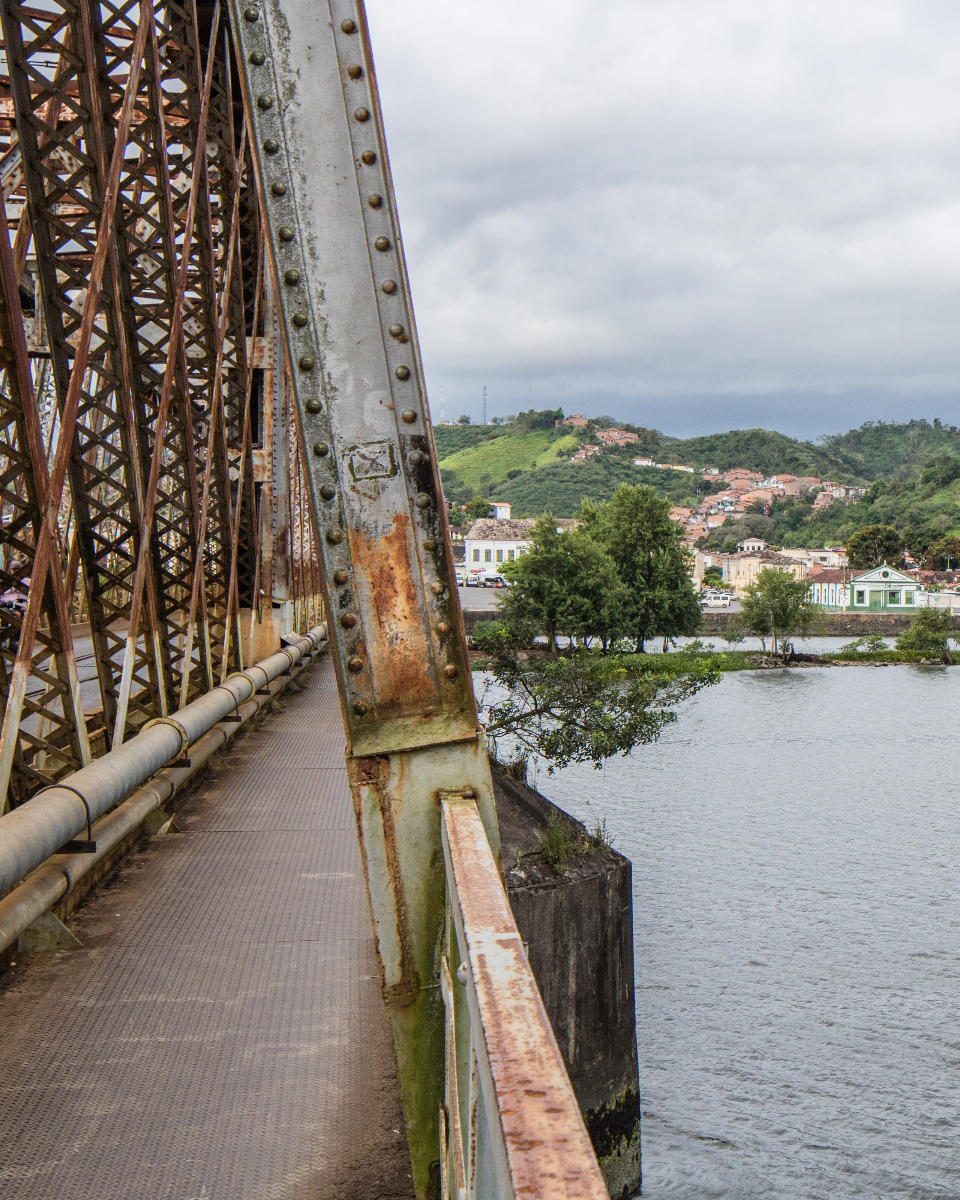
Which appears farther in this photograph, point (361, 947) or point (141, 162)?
point (141, 162)

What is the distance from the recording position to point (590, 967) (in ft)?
29.9

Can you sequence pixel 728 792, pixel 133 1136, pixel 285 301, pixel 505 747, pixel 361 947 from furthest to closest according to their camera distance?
1. pixel 505 747
2. pixel 728 792
3. pixel 361 947
4. pixel 133 1136
5. pixel 285 301

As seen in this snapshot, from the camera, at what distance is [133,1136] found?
285cm

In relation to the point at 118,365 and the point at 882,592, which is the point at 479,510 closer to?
the point at 882,592

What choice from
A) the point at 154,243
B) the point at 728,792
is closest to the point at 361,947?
the point at 154,243

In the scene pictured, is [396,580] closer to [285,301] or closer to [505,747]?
[285,301]

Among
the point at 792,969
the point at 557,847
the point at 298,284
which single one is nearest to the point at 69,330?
the point at 298,284

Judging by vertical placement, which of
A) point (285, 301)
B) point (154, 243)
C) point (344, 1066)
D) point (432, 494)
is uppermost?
point (154, 243)

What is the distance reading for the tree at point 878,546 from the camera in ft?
353

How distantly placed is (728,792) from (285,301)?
24.2 metres

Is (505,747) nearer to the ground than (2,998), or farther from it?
nearer to the ground

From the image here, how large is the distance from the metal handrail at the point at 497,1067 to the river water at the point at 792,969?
949cm

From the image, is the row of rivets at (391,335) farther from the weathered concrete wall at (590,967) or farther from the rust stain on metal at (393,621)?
the weathered concrete wall at (590,967)

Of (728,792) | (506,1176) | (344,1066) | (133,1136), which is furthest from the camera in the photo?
Result: (728,792)
